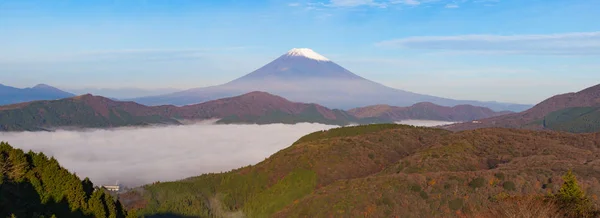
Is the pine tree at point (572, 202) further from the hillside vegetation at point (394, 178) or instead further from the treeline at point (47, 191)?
the treeline at point (47, 191)

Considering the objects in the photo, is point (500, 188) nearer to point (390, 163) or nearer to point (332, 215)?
point (332, 215)

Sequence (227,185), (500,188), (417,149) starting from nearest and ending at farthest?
(500,188)
(227,185)
(417,149)

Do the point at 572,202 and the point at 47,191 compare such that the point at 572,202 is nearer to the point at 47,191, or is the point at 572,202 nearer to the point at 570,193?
the point at 570,193

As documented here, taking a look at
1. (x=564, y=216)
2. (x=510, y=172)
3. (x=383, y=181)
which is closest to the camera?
(x=564, y=216)

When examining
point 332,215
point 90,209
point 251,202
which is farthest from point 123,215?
point 251,202

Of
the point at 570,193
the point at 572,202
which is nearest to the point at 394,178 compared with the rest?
the point at 570,193
